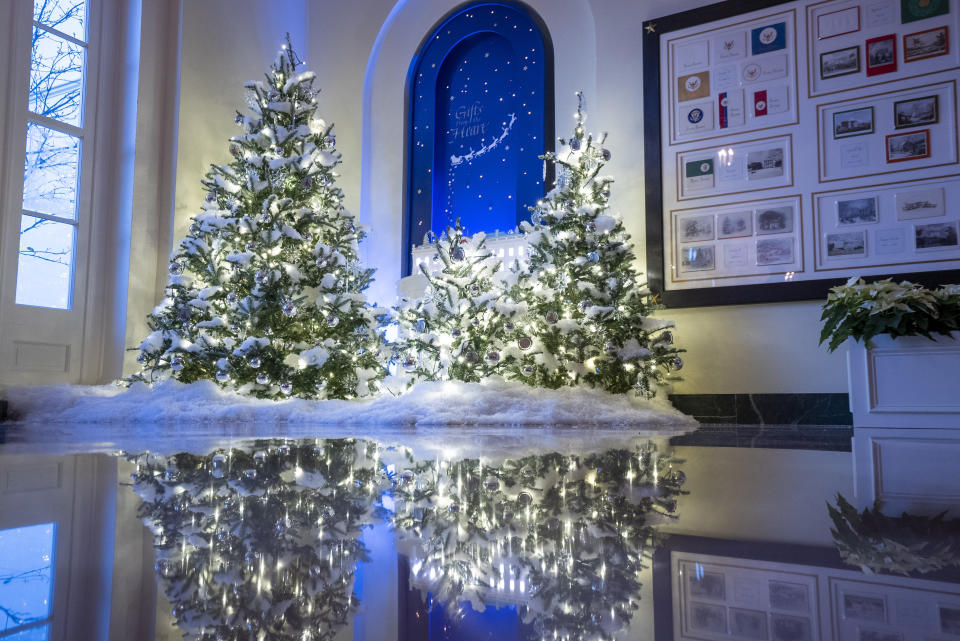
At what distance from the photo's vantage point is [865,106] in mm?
3920

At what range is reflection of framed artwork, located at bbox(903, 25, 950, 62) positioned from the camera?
3736 mm

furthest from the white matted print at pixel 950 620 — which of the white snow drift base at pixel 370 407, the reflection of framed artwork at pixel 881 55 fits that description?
the reflection of framed artwork at pixel 881 55

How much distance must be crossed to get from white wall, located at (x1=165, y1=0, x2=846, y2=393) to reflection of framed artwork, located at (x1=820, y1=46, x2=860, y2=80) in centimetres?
88

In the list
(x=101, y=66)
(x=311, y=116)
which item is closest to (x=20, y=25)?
(x=101, y=66)

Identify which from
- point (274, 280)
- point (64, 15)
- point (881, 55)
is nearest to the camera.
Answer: point (274, 280)

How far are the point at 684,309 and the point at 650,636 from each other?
13.7 feet

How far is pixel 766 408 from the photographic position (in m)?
3.98

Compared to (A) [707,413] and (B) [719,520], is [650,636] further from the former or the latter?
(A) [707,413]

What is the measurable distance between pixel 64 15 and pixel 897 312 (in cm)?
536

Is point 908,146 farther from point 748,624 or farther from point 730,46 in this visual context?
point 748,624

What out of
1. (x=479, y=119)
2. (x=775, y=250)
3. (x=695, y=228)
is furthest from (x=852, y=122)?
(x=479, y=119)

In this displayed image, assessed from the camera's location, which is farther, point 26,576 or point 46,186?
point 46,186

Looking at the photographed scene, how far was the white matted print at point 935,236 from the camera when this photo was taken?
12.0ft

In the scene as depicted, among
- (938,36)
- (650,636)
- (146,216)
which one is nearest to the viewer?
(650,636)
